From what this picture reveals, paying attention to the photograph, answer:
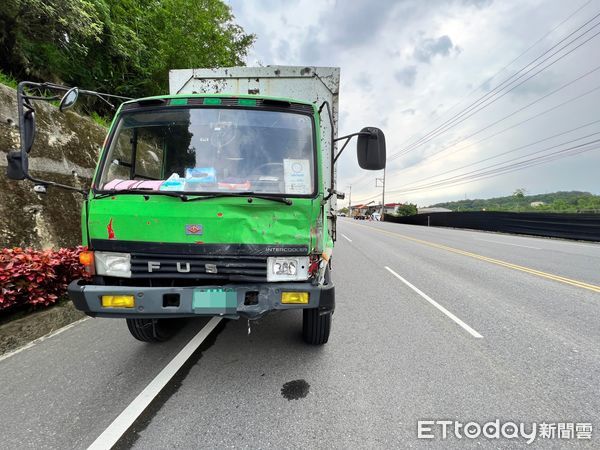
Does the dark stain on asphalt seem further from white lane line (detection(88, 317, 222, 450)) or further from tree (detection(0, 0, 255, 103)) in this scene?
tree (detection(0, 0, 255, 103))

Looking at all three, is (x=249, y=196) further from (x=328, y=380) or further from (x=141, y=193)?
(x=328, y=380)

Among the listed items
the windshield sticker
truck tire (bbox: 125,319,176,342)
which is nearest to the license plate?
the windshield sticker

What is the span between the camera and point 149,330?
10.9 feet

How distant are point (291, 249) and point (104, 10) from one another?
871 cm

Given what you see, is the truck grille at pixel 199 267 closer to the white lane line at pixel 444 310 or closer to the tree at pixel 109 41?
the white lane line at pixel 444 310

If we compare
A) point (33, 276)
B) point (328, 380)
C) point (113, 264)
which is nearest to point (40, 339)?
point (33, 276)

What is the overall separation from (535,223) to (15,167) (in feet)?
76.0

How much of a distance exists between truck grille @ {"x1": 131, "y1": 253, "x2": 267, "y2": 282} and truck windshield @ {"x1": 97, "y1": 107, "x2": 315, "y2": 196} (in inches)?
23.8

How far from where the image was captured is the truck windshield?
270cm

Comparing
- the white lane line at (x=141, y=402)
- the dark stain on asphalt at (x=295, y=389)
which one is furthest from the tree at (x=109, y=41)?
the dark stain on asphalt at (x=295, y=389)

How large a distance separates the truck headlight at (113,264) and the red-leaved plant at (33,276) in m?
1.24

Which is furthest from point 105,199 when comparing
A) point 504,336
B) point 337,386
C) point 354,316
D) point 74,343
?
point 504,336

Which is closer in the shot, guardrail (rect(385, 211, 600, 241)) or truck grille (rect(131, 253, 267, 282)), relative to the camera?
truck grille (rect(131, 253, 267, 282))

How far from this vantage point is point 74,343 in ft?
11.4
